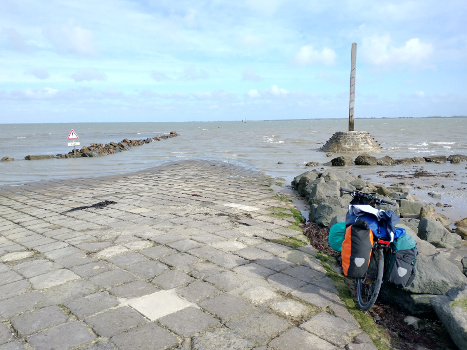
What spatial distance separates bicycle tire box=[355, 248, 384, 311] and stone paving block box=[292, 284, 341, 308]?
8.8 inches

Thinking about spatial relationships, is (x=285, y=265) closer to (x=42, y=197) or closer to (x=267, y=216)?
(x=267, y=216)

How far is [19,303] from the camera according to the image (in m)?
3.30

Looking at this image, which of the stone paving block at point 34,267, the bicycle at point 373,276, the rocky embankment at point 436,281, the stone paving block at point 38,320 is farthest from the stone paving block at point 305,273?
the stone paving block at point 34,267

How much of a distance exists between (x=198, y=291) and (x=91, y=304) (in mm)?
967

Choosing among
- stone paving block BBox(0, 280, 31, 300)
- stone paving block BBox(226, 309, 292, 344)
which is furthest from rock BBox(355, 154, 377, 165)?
stone paving block BBox(0, 280, 31, 300)

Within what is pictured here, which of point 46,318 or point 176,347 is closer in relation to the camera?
point 176,347

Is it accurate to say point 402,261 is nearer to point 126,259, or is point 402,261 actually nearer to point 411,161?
point 126,259

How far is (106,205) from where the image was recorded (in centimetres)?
734

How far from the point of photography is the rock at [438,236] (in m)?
5.46

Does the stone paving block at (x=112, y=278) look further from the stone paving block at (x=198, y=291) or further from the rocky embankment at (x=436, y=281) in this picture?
the rocky embankment at (x=436, y=281)

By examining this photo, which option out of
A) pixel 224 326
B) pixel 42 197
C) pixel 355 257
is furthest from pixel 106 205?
pixel 355 257

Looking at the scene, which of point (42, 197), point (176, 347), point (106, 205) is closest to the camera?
point (176, 347)

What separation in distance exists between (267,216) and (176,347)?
396 centimetres

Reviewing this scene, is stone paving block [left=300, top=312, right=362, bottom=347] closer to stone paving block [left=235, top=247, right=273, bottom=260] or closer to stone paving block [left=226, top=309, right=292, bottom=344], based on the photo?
stone paving block [left=226, top=309, right=292, bottom=344]
